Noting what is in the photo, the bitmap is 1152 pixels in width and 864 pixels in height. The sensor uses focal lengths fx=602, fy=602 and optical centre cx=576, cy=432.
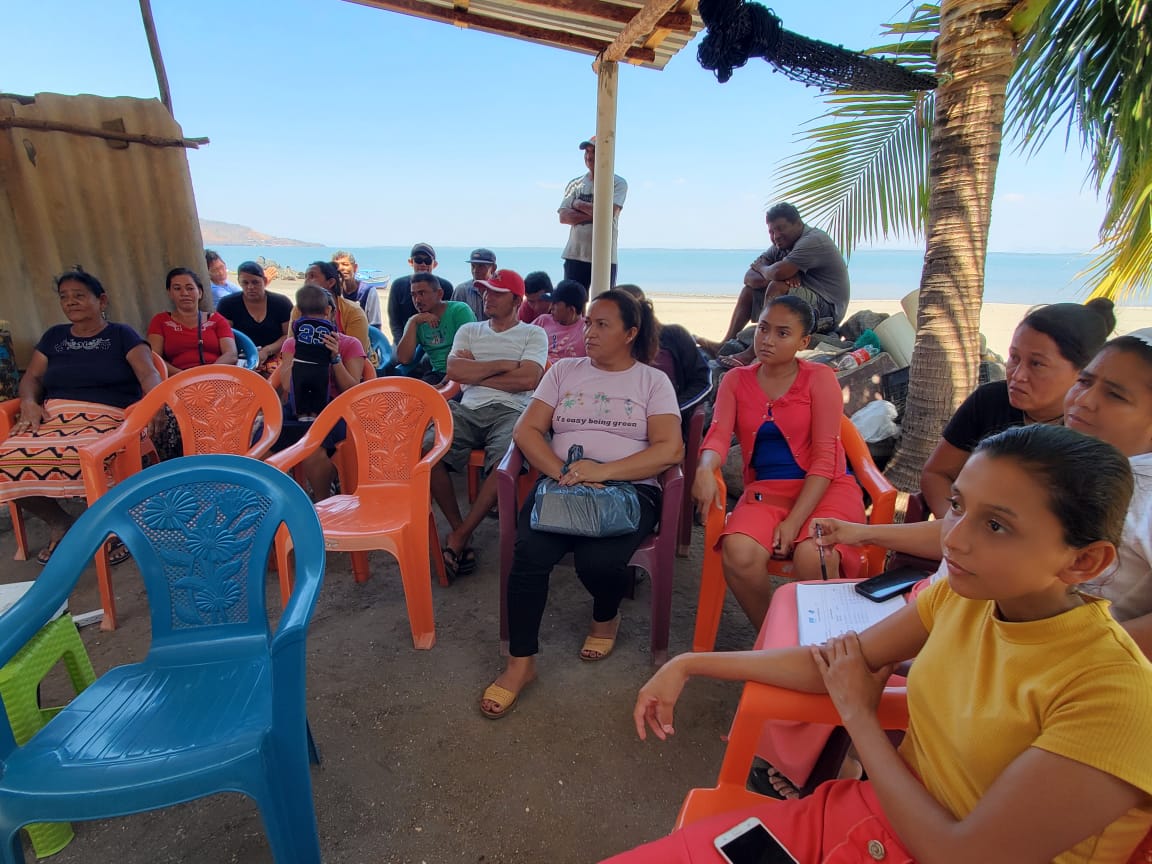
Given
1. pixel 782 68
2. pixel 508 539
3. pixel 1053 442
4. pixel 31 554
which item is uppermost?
pixel 782 68

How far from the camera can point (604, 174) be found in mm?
5309

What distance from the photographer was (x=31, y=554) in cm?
345

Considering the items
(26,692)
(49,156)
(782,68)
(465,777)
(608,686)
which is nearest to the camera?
(26,692)

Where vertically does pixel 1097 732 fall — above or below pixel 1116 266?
below

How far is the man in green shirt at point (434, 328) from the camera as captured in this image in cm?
454

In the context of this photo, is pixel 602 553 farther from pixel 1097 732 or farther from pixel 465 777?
pixel 1097 732

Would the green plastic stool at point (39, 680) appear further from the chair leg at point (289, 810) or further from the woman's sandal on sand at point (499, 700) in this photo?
the woman's sandal on sand at point (499, 700)

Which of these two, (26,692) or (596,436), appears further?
(596,436)

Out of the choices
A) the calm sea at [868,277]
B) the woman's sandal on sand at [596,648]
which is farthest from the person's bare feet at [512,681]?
the calm sea at [868,277]

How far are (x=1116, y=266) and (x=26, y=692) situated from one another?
5241 mm

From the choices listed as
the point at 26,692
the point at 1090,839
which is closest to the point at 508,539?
the point at 26,692

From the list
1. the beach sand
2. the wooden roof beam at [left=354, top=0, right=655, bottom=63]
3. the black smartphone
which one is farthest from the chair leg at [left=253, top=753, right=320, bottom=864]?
the beach sand

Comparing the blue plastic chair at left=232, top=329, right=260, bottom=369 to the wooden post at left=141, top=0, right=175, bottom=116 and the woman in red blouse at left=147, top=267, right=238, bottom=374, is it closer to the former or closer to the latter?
the woman in red blouse at left=147, top=267, right=238, bottom=374

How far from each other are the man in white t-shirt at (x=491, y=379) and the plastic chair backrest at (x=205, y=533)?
1.48m
